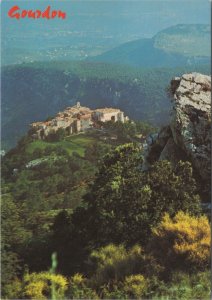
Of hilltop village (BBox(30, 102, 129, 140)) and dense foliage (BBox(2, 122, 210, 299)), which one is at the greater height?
dense foliage (BBox(2, 122, 210, 299))

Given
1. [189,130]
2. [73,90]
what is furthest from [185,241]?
[73,90]

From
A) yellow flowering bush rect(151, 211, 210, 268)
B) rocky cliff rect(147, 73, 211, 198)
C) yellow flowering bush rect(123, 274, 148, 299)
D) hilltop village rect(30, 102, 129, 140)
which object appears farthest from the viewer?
hilltop village rect(30, 102, 129, 140)

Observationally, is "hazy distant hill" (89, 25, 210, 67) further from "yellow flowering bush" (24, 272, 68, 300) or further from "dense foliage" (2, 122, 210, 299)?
"yellow flowering bush" (24, 272, 68, 300)

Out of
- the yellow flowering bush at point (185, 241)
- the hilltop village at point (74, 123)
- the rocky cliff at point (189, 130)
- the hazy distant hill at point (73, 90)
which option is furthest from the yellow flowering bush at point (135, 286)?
the hazy distant hill at point (73, 90)

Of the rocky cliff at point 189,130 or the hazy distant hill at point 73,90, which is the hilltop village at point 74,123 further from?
the rocky cliff at point 189,130

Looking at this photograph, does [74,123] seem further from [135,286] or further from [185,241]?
[135,286]

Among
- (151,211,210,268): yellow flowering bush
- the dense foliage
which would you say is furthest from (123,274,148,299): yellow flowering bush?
(151,211,210,268): yellow flowering bush
